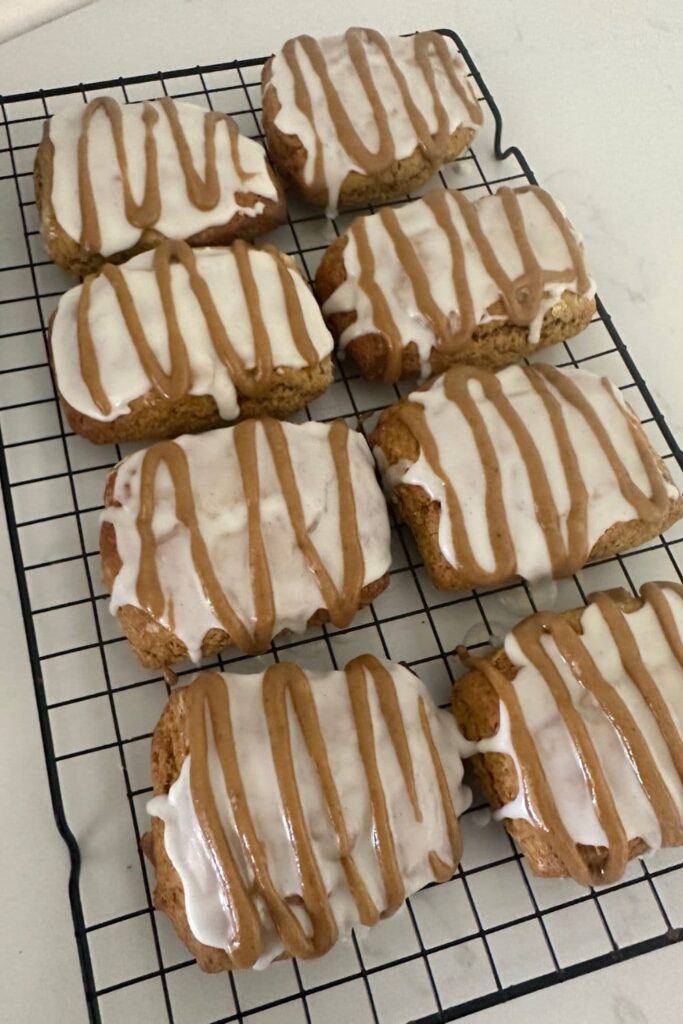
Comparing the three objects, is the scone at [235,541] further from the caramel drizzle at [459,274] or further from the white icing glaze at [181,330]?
the caramel drizzle at [459,274]

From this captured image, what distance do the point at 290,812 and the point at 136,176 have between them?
1.26 metres

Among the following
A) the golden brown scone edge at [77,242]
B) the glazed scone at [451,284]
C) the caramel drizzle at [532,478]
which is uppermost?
the golden brown scone edge at [77,242]

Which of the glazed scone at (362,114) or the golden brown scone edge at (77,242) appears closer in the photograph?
the golden brown scone edge at (77,242)

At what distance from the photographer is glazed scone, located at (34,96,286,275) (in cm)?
173

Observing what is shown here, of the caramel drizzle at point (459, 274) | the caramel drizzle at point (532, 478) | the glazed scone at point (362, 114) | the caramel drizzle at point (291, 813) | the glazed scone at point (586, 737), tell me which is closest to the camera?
the caramel drizzle at point (291, 813)

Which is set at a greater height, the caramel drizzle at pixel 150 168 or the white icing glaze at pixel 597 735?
the caramel drizzle at pixel 150 168

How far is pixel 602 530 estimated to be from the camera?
61.7 inches

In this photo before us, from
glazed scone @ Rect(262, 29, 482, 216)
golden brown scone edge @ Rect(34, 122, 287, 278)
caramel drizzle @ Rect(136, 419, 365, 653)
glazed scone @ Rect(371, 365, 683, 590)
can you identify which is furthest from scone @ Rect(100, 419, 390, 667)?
glazed scone @ Rect(262, 29, 482, 216)

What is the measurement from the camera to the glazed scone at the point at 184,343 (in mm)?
1571

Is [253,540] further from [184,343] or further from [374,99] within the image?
[374,99]

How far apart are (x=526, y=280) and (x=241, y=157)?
2.14ft

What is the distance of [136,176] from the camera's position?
176 cm

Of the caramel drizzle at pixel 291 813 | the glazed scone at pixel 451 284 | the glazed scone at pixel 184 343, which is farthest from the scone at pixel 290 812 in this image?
the glazed scone at pixel 451 284

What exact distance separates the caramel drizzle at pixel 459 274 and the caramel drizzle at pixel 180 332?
0.55 ft
